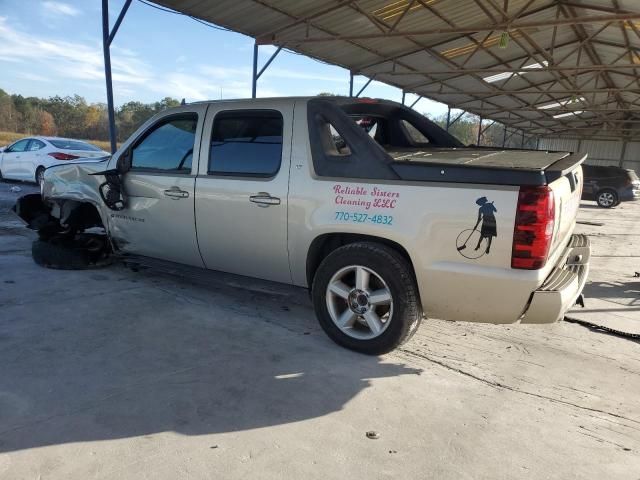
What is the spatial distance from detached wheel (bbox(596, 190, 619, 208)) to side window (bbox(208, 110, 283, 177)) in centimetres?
1779

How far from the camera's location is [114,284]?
16.2ft

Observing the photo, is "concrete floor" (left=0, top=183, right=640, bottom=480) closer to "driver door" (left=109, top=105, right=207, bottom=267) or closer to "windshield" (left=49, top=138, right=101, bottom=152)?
"driver door" (left=109, top=105, right=207, bottom=267)

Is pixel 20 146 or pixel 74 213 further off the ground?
pixel 20 146

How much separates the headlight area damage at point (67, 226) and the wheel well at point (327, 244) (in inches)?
106

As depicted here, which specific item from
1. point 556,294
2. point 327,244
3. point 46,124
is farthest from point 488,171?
point 46,124

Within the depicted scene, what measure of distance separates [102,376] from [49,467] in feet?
2.86

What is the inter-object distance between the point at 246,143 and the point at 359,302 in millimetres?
1666

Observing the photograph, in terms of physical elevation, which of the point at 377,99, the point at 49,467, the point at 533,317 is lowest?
the point at 49,467

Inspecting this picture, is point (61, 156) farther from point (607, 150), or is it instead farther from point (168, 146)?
point (607, 150)

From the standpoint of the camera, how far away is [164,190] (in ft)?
14.6

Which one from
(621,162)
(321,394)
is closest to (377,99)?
(321,394)

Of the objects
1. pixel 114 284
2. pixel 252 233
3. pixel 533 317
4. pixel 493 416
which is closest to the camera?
pixel 493 416

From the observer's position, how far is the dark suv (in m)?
17.6

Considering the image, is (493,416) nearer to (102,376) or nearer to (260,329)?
(260,329)
